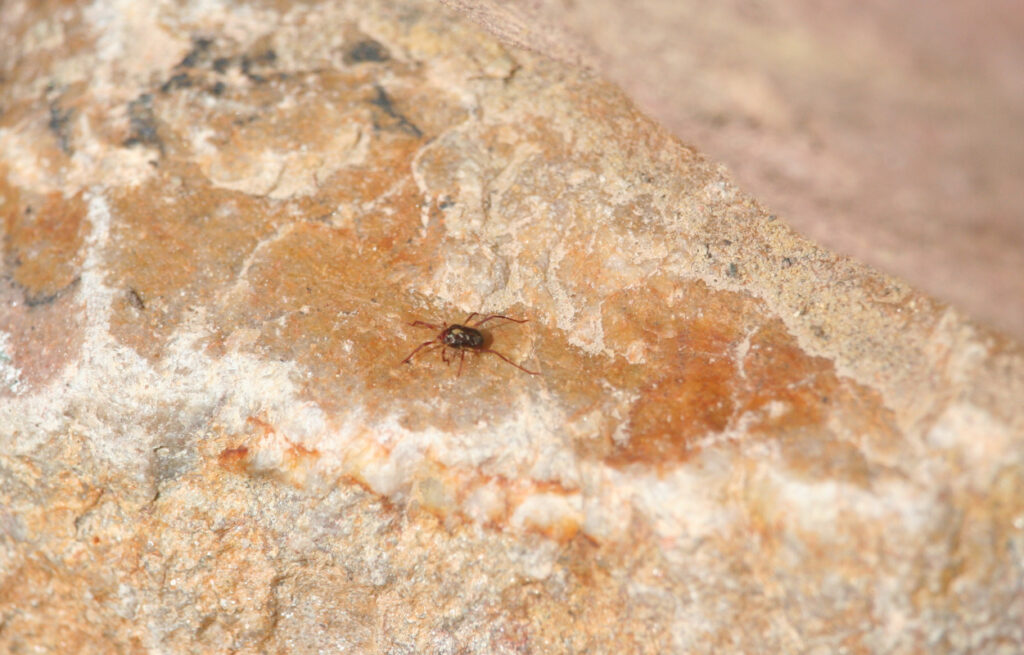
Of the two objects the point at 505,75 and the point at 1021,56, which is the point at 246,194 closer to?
the point at 505,75

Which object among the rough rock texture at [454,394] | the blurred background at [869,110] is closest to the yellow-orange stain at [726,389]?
the rough rock texture at [454,394]

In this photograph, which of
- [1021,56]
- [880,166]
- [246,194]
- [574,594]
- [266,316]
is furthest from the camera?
[246,194]

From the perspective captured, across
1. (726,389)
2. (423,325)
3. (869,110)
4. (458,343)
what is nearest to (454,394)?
(458,343)

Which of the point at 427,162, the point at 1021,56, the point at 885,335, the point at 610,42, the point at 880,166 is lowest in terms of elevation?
the point at 427,162

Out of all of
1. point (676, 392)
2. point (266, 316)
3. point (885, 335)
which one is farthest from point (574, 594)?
point (266, 316)

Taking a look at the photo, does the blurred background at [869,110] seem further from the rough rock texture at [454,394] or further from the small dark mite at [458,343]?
the small dark mite at [458,343]

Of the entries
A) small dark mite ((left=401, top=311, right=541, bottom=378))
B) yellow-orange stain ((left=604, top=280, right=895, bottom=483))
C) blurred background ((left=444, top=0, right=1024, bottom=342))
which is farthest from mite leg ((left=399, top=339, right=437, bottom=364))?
blurred background ((left=444, top=0, right=1024, bottom=342))

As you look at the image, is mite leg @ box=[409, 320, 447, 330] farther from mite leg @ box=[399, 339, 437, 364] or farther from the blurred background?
the blurred background
